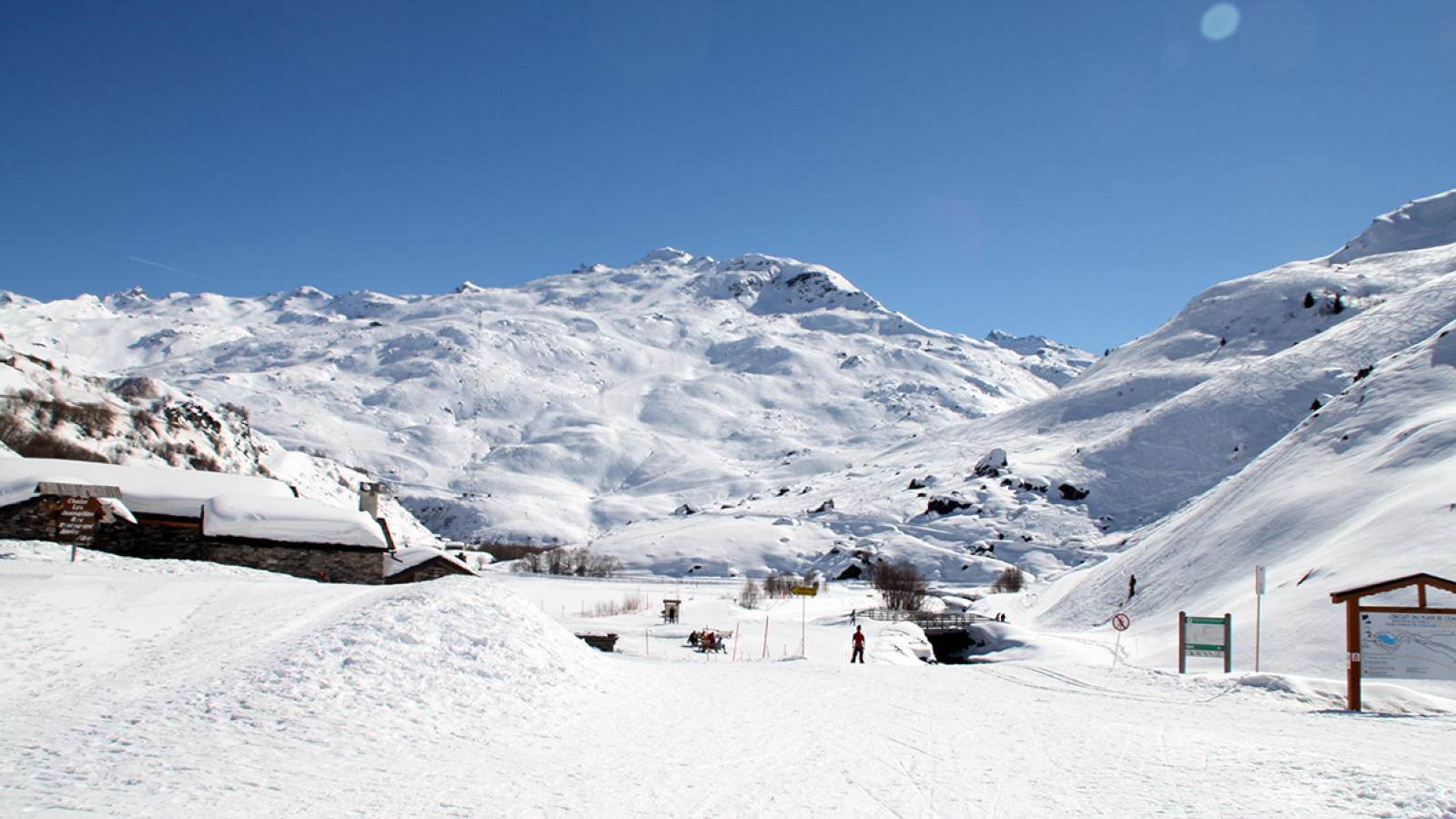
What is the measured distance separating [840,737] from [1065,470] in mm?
96985

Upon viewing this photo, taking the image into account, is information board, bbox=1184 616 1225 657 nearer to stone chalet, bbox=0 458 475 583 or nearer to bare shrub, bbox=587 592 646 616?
stone chalet, bbox=0 458 475 583

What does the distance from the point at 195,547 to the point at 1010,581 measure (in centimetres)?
7068

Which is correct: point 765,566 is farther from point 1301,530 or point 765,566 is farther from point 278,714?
point 278,714

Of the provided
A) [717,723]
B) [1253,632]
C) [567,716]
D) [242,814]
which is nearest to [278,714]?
[242,814]

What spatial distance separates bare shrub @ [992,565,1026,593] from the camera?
7500 centimetres

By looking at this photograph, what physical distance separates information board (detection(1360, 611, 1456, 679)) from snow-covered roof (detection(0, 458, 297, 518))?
30.7m

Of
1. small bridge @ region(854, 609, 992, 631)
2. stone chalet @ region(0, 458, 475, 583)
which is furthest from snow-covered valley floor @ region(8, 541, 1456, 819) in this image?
small bridge @ region(854, 609, 992, 631)

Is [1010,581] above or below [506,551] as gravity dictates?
above

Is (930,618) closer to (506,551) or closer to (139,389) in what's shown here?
(139,389)

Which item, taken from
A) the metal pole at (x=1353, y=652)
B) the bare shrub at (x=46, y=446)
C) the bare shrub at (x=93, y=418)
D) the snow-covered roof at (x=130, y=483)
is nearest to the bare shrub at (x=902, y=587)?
the metal pole at (x=1353, y=652)

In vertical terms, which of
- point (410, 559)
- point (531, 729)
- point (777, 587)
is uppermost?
point (410, 559)

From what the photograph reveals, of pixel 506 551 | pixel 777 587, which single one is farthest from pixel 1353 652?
pixel 506 551

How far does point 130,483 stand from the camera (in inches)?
937

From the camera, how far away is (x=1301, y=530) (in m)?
30.2
